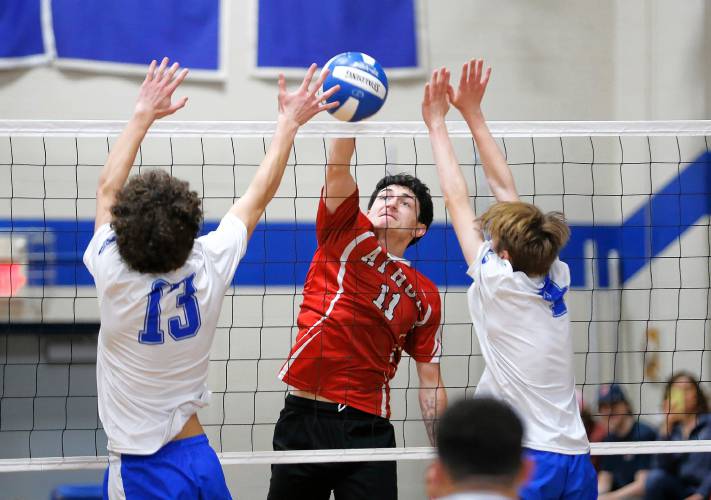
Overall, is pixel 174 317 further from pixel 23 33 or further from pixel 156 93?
pixel 23 33

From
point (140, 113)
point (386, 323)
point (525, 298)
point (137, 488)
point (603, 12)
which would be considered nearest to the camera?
point (137, 488)

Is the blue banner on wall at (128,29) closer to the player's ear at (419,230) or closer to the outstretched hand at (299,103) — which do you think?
the player's ear at (419,230)

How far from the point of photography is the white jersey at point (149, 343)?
10.2ft

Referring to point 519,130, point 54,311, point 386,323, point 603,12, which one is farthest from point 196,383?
point 603,12

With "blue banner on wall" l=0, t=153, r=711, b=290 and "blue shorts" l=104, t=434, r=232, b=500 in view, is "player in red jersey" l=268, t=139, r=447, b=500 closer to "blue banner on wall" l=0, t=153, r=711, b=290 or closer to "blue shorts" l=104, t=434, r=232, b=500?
"blue shorts" l=104, t=434, r=232, b=500

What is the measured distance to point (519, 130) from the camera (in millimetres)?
4520

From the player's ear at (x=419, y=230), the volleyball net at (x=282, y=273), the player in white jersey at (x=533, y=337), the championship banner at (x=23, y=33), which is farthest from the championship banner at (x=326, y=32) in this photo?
the player in white jersey at (x=533, y=337)

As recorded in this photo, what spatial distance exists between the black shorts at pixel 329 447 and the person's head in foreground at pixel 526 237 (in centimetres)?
126

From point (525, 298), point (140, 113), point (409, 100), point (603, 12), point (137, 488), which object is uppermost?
point (603, 12)

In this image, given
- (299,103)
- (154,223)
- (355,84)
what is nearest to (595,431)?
(355,84)

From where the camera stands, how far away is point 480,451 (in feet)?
6.68

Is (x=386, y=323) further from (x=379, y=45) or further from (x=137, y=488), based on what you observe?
(x=379, y=45)

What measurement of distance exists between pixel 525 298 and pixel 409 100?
12.9 feet

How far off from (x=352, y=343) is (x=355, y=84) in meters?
1.17
